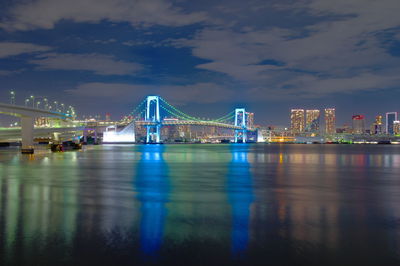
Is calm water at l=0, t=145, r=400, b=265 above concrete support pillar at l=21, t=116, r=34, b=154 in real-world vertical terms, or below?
below

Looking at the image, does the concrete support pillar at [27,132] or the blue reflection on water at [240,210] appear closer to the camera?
the blue reflection on water at [240,210]

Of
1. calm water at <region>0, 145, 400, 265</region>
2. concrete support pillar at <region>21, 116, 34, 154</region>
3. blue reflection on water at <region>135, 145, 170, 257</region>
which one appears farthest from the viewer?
concrete support pillar at <region>21, 116, 34, 154</region>

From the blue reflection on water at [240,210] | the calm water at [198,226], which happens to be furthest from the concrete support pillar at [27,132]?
the blue reflection on water at [240,210]

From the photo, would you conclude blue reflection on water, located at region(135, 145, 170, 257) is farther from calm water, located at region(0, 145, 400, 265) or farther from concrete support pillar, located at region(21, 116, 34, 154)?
concrete support pillar, located at region(21, 116, 34, 154)

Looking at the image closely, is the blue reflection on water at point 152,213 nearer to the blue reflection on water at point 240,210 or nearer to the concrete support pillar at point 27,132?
the blue reflection on water at point 240,210

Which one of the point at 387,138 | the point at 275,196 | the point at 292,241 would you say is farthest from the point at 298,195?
the point at 387,138

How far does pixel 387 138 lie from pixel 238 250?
17808cm

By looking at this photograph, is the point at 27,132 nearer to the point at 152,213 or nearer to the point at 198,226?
the point at 152,213

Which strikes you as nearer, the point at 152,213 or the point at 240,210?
the point at 152,213

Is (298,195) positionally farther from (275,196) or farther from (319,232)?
(319,232)

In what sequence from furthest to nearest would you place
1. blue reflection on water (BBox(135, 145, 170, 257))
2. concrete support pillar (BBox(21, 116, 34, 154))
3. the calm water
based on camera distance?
concrete support pillar (BBox(21, 116, 34, 154)) < blue reflection on water (BBox(135, 145, 170, 257)) < the calm water

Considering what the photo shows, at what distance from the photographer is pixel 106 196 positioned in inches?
495

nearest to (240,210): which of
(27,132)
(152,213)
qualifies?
(152,213)

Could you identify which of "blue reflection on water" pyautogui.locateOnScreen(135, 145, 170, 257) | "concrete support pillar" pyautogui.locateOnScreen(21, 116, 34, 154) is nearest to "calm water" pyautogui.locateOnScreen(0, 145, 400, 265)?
"blue reflection on water" pyautogui.locateOnScreen(135, 145, 170, 257)
